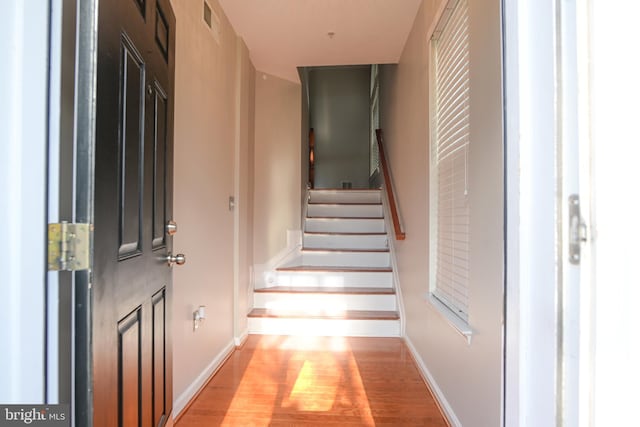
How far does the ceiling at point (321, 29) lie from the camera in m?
2.38

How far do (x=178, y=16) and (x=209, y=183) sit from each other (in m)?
0.98

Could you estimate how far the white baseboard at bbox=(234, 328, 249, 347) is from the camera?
2.79m

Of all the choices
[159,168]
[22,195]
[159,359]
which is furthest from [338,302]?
[22,195]

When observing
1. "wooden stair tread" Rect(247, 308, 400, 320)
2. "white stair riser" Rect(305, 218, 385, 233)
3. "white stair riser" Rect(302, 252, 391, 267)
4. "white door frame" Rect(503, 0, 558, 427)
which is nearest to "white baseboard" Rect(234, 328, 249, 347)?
"wooden stair tread" Rect(247, 308, 400, 320)

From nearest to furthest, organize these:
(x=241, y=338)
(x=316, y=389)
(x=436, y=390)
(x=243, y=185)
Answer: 1. (x=436, y=390)
2. (x=316, y=389)
3. (x=241, y=338)
4. (x=243, y=185)

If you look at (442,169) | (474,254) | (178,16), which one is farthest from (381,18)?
(474,254)

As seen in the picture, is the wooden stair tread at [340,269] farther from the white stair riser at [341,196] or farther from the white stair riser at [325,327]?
the white stair riser at [341,196]

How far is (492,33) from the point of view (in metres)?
A: 1.28

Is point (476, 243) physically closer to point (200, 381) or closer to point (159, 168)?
point (159, 168)

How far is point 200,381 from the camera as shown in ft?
6.88

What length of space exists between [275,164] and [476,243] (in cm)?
271

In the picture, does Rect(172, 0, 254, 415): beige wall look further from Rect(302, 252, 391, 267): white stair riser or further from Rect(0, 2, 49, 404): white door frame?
Result: Rect(0, 2, 49, 404): white door frame
